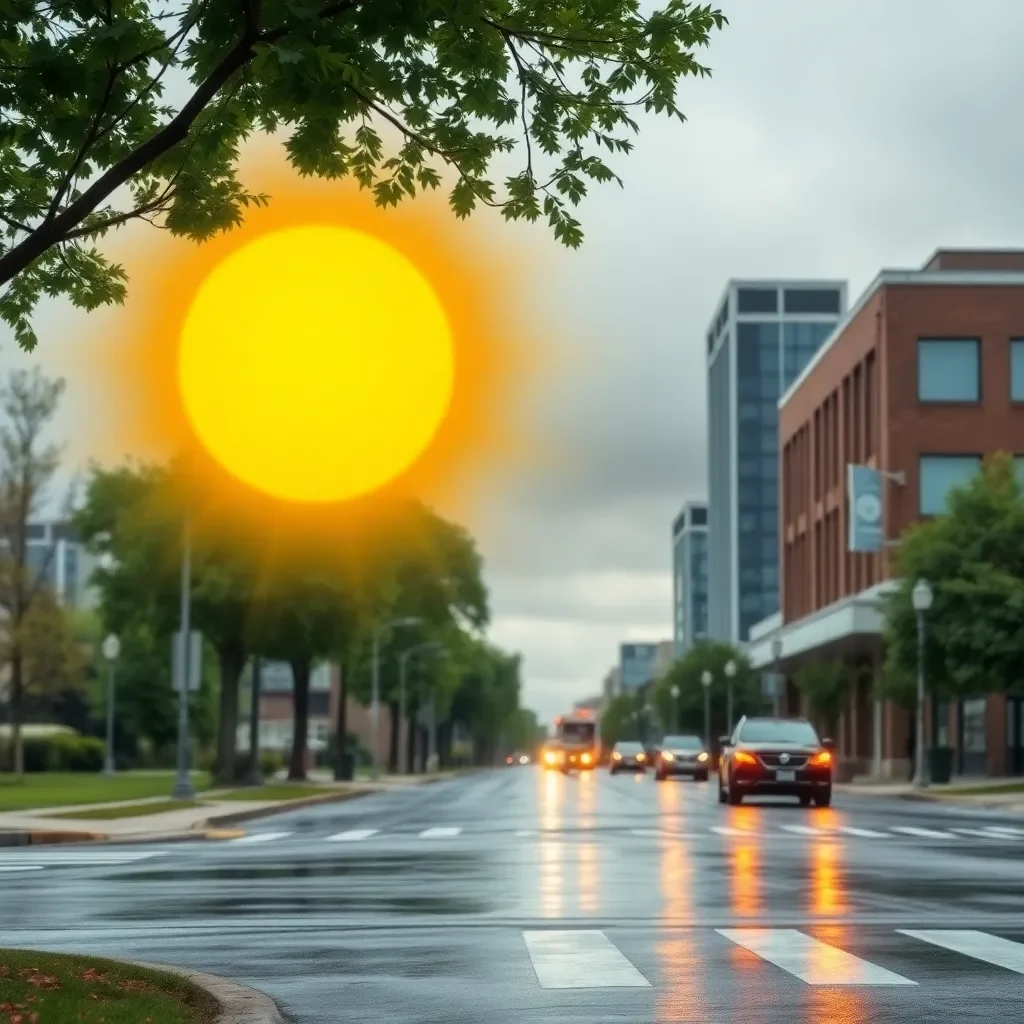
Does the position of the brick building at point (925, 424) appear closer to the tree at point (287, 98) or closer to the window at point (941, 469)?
the window at point (941, 469)

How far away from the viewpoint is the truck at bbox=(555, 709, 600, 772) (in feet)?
398

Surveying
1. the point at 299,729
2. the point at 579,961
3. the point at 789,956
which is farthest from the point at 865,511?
the point at 579,961

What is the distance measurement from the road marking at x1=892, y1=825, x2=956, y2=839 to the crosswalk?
14.6 metres

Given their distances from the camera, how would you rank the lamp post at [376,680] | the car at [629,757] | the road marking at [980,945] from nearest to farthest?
the road marking at [980,945] < the lamp post at [376,680] < the car at [629,757]

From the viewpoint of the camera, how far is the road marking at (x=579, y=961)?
429 inches

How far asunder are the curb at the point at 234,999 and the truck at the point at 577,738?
110437mm

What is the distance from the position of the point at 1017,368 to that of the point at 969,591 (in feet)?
90.2

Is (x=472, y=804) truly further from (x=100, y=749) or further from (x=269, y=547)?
(x=100, y=749)

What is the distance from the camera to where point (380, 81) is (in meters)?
10.1

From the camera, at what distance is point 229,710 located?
58250mm

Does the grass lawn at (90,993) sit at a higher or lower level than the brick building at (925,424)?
lower

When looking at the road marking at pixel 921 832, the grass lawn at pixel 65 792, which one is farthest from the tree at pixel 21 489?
the road marking at pixel 921 832

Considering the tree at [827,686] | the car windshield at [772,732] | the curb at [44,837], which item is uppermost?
the tree at [827,686]

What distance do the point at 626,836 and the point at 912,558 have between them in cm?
2913
